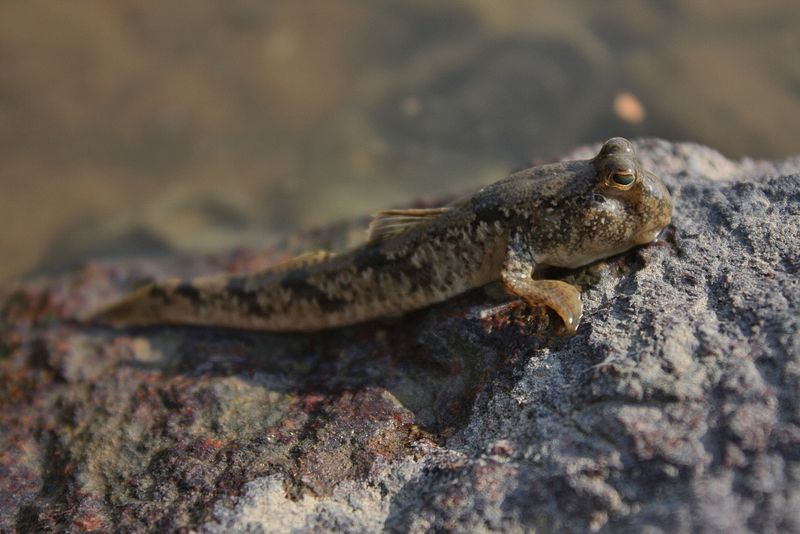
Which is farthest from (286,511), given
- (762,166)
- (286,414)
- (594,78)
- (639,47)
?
(639,47)

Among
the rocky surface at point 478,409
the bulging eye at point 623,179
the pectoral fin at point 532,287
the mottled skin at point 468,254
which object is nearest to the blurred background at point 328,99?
the mottled skin at point 468,254

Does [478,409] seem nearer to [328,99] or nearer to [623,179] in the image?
[623,179]

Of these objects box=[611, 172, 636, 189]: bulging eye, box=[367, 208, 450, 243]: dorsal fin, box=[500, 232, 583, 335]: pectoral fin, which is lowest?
box=[500, 232, 583, 335]: pectoral fin

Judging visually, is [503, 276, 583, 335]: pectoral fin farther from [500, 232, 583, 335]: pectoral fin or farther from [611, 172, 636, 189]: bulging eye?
[611, 172, 636, 189]: bulging eye

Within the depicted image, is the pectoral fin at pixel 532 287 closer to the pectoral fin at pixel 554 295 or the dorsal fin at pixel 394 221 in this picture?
the pectoral fin at pixel 554 295

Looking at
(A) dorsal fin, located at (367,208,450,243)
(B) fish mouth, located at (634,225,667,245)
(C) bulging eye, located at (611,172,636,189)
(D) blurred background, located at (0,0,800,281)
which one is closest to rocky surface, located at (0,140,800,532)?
(B) fish mouth, located at (634,225,667,245)
